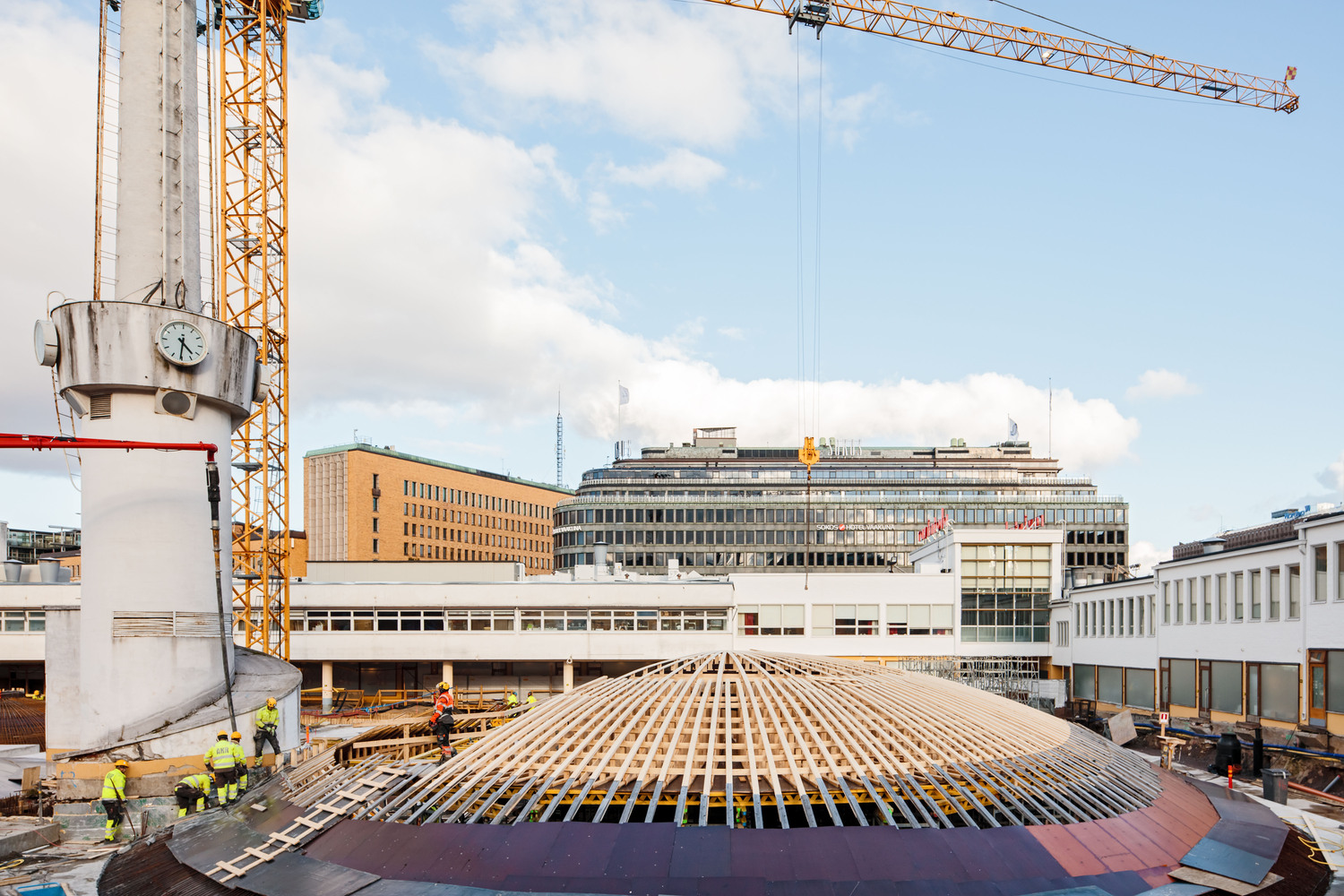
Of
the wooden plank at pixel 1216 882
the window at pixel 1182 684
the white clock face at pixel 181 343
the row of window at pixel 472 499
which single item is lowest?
the window at pixel 1182 684

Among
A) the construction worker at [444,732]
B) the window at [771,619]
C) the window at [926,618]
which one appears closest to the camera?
the construction worker at [444,732]

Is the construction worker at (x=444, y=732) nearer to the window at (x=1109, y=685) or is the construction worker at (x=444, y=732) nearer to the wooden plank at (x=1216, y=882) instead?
the wooden plank at (x=1216, y=882)

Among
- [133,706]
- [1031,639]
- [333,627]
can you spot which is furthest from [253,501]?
[1031,639]

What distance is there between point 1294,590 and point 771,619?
26265 mm

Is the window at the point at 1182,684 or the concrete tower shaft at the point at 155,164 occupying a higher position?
the concrete tower shaft at the point at 155,164

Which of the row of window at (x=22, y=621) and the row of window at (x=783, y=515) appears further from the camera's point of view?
the row of window at (x=783, y=515)

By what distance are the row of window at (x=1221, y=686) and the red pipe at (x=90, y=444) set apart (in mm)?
35531

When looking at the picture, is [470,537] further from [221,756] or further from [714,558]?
[221,756]

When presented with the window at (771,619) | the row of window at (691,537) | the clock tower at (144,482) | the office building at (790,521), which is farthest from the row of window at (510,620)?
the row of window at (691,537)

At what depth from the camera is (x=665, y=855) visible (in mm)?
14227

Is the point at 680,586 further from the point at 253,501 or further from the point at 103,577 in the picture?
the point at 103,577

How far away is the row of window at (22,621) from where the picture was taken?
52.2m

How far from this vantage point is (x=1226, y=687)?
1543 inches

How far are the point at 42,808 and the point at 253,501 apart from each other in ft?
91.9
